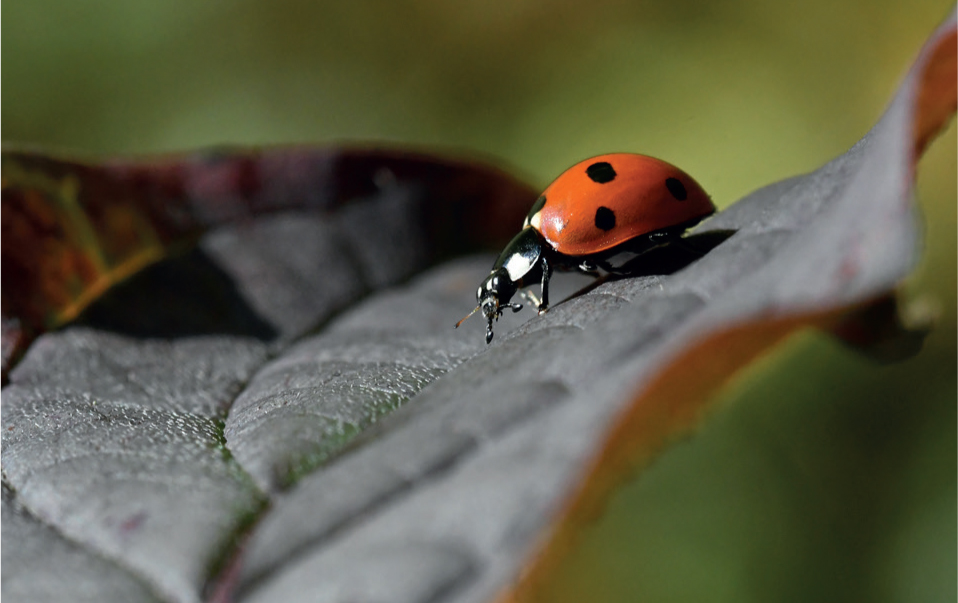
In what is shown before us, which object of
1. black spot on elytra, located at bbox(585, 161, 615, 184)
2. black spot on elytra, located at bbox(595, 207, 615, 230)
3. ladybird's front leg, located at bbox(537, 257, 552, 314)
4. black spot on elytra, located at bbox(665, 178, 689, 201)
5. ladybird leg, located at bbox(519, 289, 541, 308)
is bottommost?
ladybird leg, located at bbox(519, 289, 541, 308)

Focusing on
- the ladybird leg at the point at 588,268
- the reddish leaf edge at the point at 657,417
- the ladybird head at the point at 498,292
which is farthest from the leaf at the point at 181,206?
the reddish leaf edge at the point at 657,417

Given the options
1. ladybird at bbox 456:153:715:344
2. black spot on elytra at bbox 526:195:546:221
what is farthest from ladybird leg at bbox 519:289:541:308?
black spot on elytra at bbox 526:195:546:221

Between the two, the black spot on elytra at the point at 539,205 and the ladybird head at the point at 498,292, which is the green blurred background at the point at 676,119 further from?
the black spot on elytra at the point at 539,205

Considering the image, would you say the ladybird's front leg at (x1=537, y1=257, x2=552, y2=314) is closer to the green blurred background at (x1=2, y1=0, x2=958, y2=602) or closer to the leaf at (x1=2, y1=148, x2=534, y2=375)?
the leaf at (x1=2, y1=148, x2=534, y2=375)

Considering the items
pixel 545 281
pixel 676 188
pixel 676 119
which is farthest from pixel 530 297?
→ pixel 676 119

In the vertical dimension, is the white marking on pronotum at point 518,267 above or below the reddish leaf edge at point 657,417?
below

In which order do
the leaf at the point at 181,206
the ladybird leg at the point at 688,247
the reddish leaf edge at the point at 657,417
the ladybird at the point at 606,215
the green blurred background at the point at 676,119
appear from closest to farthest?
the reddish leaf edge at the point at 657,417 < the ladybird leg at the point at 688,247 < the ladybird at the point at 606,215 < the leaf at the point at 181,206 < the green blurred background at the point at 676,119

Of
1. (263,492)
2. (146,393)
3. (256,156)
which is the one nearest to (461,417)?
(263,492)
